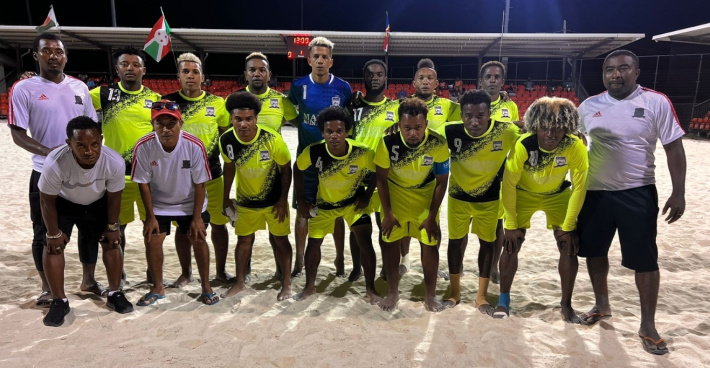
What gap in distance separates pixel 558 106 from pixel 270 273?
3361 mm

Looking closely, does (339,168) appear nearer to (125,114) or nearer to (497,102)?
(497,102)

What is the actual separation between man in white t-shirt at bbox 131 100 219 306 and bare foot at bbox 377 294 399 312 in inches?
Result: 60.2

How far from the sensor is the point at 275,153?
3.85 meters

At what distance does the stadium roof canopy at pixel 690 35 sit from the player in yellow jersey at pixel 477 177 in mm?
16573

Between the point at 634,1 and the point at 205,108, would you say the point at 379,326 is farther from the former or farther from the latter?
the point at 634,1

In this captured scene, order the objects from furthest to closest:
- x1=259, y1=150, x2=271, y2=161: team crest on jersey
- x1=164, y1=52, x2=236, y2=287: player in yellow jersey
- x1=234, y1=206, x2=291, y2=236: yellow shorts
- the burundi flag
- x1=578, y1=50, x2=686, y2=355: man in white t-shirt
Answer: the burundi flag, x1=164, y1=52, x2=236, y2=287: player in yellow jersey, x1=234, y1=206, x2=291, y2=236: yellow shorts, x1=259, y1=150, x2=271, y2=161: team crest on jersey, x1=578, y1=50, x2=686, y2=355: man in white t-shirt

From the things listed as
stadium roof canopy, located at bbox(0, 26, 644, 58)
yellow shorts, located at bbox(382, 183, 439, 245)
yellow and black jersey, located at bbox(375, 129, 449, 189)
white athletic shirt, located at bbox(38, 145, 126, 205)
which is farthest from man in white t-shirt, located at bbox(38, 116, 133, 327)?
stadium roof canopy, located at bbox(0, 26, 644, 58)

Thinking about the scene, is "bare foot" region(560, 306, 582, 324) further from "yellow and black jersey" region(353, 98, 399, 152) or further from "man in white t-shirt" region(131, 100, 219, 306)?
"man in white t-shirt" region(131, 100, 219, 306)

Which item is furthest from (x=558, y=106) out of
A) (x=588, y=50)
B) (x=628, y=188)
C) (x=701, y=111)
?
(x=701, y=111)

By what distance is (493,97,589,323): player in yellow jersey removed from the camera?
328 cm

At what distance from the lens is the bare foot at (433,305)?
12.0 feet

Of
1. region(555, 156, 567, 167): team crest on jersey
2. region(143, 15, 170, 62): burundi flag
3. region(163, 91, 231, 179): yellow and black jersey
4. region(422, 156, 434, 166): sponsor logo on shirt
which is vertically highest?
region(143, 15, 170, 62): burundi flag

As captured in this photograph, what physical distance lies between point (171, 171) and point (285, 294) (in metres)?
1.53

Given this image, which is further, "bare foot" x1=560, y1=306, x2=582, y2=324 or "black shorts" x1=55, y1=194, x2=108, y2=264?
"bare foot" x1=560, y1=306, x2=582, y2=324
